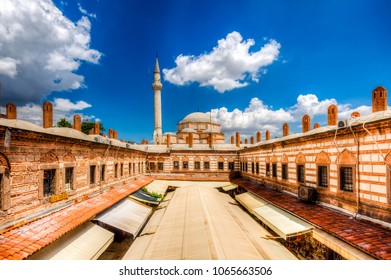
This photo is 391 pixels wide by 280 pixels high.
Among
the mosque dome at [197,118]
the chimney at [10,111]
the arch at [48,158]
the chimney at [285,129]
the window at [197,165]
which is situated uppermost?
the mosque dome at [197,118]

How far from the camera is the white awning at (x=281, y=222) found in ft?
21.5

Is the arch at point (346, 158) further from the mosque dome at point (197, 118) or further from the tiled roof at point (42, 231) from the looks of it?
the mosque dome at point (197, 118)

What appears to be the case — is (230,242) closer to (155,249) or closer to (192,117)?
(155,249)

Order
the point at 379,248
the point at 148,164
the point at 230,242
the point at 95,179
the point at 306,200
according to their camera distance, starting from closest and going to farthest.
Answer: the point at 379,248 → the point at 230,242 → the point at 306,200 → the point at 95,179 → the point at 148,164

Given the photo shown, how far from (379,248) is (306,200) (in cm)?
397

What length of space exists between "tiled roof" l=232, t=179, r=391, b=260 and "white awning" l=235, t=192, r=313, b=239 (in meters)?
0.25

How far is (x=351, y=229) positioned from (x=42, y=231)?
8064 mm

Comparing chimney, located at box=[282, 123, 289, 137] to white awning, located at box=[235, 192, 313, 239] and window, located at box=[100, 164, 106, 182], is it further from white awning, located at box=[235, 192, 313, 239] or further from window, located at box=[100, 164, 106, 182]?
window, located at box=[100, 164, 106, 182]

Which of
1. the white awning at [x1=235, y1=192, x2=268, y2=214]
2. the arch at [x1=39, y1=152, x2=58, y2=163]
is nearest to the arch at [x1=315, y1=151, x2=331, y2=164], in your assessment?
the white awning at [x1=235, y1=192, x2=268, y2=214]

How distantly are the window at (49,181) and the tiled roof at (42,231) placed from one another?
2.34 feet

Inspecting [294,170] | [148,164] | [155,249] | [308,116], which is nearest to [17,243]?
[155,249]

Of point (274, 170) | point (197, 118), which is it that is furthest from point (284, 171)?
point (197, 118)

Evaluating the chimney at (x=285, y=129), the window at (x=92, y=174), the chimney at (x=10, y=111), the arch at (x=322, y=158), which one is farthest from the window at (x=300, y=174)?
the chimney at (x=10, y=111)
